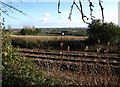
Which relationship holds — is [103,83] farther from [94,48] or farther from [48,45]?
[48,45]

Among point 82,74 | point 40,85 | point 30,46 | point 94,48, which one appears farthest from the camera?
point 30,46

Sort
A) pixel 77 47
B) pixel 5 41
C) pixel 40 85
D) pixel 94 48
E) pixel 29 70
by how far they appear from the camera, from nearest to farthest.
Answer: pixel 40 85, pixel 29 70, pixel 5 41, pixel 94 48, pixel 77 47

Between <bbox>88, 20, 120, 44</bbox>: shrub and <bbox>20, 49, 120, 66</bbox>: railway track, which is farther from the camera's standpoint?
<bbox>88, 20, 120, 44</bbox>: shrub

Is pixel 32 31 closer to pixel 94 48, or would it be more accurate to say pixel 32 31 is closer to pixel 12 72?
pixel 94 48

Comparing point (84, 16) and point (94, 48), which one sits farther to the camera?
point (94, 48)

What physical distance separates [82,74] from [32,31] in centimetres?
4600

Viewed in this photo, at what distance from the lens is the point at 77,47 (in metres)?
30.7

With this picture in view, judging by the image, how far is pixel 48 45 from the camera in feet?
109

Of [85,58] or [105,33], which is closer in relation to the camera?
[85,58]

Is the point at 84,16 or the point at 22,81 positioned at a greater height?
the point at 84,16

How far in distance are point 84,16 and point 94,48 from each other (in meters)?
25.8

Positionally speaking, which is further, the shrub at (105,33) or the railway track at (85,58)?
the shrub at (105,33)

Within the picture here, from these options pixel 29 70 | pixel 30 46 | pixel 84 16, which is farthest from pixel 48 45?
pixel 84 16

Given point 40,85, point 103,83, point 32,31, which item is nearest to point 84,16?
point 103,83
